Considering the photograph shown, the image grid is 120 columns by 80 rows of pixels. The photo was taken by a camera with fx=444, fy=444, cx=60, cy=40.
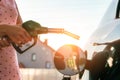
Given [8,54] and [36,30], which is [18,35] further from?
[8,54]

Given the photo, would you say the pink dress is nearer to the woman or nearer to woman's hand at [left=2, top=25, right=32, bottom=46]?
the woman

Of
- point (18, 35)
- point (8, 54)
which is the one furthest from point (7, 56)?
point (18, 35)

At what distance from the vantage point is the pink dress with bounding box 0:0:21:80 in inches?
104

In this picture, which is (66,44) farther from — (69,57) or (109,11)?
(109,11)

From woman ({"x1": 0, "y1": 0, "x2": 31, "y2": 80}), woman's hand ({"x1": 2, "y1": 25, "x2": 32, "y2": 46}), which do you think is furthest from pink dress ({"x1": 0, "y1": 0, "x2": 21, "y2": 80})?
woman's hand ({"x1": 2, "y1": 25, "x2": 32, "y2": 46})

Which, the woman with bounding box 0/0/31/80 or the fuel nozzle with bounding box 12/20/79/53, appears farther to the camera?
the woman with bounding box 0/0/31/80

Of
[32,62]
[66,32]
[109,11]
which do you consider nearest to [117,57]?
[66,32]

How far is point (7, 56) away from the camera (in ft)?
8.73

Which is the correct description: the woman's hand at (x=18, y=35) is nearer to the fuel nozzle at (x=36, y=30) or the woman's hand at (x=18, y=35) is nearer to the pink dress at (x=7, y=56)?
the fuel nozzle at (x=36, y=30)

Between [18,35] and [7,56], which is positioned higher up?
[18,35]

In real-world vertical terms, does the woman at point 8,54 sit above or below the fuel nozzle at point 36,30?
below

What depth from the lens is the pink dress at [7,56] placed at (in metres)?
2.65

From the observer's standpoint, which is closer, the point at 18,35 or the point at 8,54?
the point at 18,35

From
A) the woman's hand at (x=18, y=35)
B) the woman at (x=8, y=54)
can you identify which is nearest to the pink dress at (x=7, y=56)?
the woman at (x=8, y=54)
